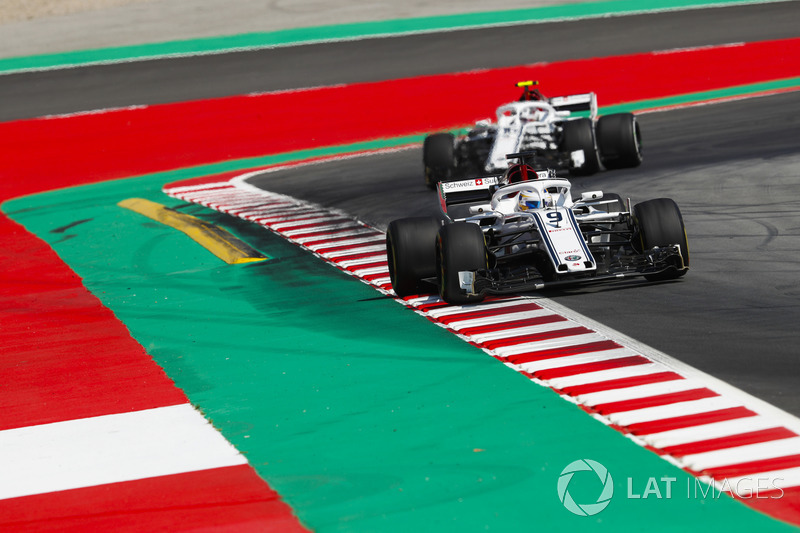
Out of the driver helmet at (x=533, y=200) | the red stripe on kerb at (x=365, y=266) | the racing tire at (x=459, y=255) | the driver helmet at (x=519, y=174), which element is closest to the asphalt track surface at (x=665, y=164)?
the racing tire at (x=459, y=255)

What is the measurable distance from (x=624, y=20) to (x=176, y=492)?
26.9 meters

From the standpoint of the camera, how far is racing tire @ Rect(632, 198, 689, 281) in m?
10.4

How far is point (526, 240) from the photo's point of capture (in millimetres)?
10664

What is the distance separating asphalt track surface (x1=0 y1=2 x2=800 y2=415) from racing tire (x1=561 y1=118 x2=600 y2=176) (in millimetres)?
529

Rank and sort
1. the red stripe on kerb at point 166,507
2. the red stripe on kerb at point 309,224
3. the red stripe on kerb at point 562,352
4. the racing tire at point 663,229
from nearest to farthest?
the red stripe on kerb at point 166,507
the red stripe on kerb at point 562,352
the racing tire at point 663,229
the red stripe on kerb at point 309,224

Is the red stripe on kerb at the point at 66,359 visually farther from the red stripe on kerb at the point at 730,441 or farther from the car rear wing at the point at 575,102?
the car rear wing at the point at 575,102

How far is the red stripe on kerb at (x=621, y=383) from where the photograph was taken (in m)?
7.63

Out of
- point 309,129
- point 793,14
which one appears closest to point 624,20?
point 793,14

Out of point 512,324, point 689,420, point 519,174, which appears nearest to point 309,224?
point 519,174

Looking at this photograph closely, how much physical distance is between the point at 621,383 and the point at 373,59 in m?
22.0

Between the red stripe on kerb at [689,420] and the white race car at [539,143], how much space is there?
10.8 metres

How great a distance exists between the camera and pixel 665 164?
58.7ft

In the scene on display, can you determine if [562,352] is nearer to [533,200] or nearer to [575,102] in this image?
[533,200]

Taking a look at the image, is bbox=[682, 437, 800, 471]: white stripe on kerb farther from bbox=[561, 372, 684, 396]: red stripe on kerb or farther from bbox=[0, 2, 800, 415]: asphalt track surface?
bbox=[561, 372, 684, 396]: red stripe on kerb
